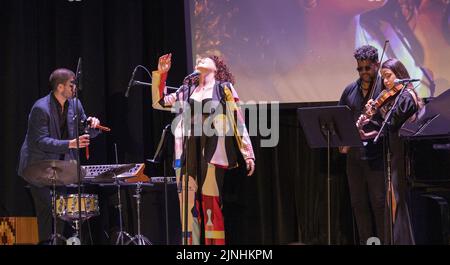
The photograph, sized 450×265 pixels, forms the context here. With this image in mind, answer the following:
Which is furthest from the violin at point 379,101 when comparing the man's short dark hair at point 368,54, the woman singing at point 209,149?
the woman singing at point 209,149

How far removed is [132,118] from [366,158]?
241 centimetres

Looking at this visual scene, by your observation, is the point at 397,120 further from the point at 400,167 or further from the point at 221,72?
the point at 221,72

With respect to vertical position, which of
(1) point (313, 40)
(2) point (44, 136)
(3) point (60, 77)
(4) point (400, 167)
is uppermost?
(1) point (313, 40)

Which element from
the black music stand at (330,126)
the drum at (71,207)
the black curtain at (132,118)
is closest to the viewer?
the black music stand at (330,126)

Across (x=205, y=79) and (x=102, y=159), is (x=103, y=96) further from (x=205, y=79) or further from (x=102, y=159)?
(x=205, y=79)

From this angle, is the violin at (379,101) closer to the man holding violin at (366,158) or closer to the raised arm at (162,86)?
the man holding violin at (366,158)

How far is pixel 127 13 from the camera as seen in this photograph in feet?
22.5

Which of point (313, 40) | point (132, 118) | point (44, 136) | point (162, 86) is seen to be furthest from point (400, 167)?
point (44, 136)

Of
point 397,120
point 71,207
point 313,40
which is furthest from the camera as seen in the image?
point 313,40

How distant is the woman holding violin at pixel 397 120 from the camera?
5.15 m

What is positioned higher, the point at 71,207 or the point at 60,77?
the point at 60,77

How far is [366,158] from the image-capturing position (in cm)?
570

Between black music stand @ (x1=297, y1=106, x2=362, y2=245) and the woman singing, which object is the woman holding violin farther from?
the woman singing

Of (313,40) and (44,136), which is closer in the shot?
(44,136)
